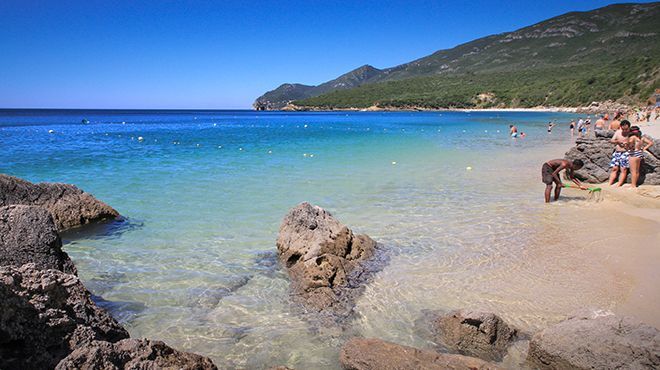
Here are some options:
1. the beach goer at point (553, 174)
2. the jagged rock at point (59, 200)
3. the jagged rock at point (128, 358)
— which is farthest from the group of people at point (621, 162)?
the jagged rock at point (59, 200)

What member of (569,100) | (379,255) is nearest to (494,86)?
(569,100)

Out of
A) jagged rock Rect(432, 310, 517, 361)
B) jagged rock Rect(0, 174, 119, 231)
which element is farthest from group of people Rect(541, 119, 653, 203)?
jagged rock Rect(0, 174, 119, 231)

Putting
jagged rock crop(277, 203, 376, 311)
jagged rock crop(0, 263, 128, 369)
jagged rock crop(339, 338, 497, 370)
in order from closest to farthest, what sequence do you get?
jagged rock crop(0, 263, 128, 369)
jagged rock crop(339, 338, 497, 370)
jagged rock crop(277, 203, 376, 311)

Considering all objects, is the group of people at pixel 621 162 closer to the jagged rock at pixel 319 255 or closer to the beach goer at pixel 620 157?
the beach goer at pixel 620 157

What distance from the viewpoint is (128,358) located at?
9.45ft

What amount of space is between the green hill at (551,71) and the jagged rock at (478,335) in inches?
2995

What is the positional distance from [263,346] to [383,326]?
1.38m

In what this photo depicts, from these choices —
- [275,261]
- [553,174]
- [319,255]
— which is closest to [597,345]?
[319,255]

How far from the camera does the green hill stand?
285 ft

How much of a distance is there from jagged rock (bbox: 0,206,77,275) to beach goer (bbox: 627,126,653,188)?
41.9 ft

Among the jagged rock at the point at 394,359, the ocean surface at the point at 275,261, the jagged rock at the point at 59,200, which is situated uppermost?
the jagged rock at the point at 59,200

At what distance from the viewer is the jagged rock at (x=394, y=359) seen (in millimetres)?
3763

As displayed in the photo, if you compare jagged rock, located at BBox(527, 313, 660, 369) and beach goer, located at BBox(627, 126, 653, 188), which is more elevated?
beach goer, located at BBox(627, 126, 653, 188)

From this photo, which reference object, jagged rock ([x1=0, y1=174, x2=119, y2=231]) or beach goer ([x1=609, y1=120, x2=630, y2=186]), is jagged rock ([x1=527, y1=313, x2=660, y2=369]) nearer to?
jagged rock ([x1=0, y1=174, x2=119, y2=231])
